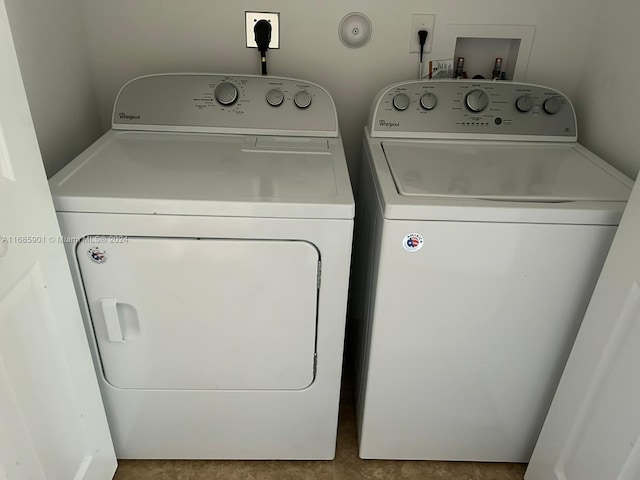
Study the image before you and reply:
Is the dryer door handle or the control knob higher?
the control knob

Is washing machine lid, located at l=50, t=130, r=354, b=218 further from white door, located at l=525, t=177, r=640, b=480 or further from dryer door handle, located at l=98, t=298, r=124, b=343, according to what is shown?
white door, located at l=525, t=177, r=640, b=480

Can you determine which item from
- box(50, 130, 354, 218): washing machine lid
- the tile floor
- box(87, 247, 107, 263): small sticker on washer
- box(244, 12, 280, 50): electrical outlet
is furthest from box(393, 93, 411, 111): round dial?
the tile floor

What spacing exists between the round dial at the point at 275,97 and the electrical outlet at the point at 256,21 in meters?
0.21

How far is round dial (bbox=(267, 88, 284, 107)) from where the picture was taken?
5.14 feet

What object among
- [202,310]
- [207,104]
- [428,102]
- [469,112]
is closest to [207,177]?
[202,310]

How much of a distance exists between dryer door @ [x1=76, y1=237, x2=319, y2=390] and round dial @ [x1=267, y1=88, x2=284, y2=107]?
0.61 metres

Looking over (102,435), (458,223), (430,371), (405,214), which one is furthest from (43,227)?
(430,371)

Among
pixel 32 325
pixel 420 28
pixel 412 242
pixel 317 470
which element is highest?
pixel 420 28

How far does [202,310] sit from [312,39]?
100 cm

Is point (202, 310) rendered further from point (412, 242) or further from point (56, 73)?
point (56, 73)

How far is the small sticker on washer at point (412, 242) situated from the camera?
3.73ft

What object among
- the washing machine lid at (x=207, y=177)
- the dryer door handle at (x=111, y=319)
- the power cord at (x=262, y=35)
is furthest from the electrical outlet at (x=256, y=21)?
the dryer door handle at (x=111, y=319)

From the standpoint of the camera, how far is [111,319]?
4.05 feet

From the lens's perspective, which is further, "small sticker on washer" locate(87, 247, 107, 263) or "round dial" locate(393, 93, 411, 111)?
"round dial" locate(393, 93, 411, 111)
